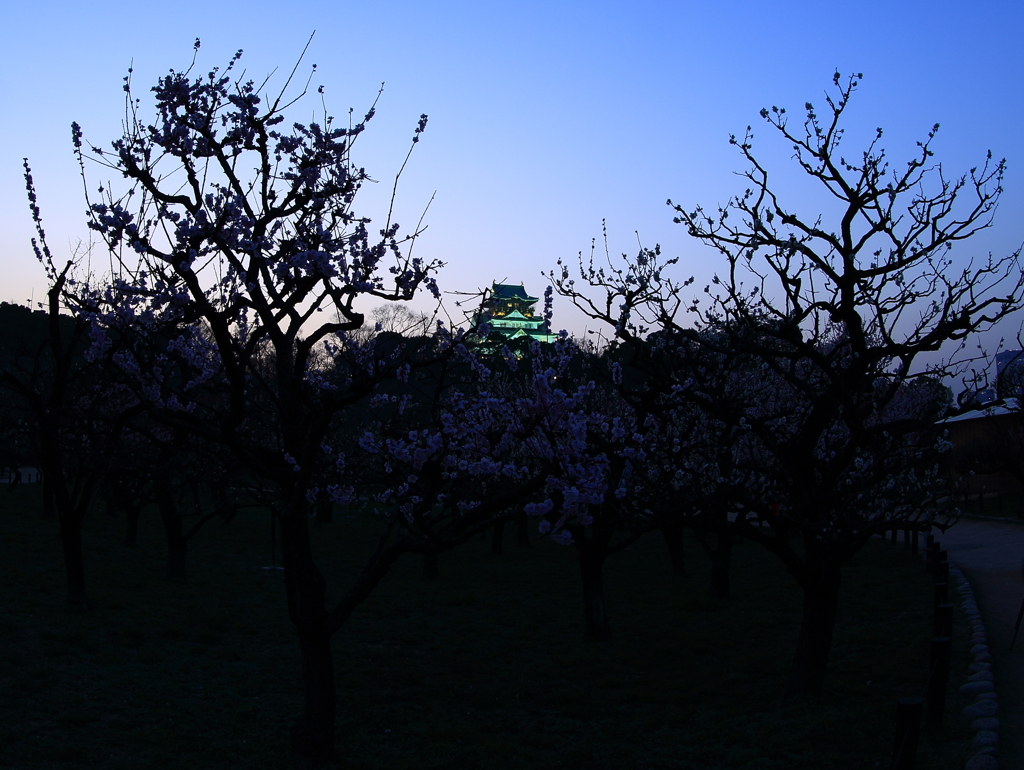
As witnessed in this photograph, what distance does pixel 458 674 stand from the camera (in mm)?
12711

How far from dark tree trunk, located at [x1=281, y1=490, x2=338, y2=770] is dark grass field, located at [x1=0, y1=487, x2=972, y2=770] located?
0.36 m

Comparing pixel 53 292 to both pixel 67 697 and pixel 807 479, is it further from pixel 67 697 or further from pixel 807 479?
pixel 807 479

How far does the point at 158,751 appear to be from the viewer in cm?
844

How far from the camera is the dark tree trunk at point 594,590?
14.5 m

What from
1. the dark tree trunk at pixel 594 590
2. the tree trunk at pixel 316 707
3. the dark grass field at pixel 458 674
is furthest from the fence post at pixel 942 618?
the tree trunk at pixel 316 707

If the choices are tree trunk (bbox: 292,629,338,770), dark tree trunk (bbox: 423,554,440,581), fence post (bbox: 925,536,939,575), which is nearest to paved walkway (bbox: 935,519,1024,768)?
fence post (bbox: 925,536,939,575)

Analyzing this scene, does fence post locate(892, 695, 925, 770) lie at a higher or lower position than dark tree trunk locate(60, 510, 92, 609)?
lower

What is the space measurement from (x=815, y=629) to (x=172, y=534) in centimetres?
1493

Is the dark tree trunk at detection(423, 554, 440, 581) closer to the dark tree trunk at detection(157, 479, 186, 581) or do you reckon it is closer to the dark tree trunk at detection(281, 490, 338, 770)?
the dark tree trunk at detection(157, 479, 186, 581)

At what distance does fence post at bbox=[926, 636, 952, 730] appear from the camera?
8062 mm

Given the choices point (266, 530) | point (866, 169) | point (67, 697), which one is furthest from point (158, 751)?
point (266, 530)

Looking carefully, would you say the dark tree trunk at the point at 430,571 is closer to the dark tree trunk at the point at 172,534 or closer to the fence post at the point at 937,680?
the dark tree trunk at the point at 172,534

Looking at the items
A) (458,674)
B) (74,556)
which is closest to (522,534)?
(458,674)

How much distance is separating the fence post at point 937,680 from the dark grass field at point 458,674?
222 millimetres
